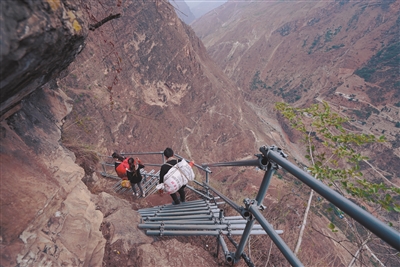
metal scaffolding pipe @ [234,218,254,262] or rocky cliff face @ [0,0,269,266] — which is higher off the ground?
rocky cliff face @ [0,0,269,266]

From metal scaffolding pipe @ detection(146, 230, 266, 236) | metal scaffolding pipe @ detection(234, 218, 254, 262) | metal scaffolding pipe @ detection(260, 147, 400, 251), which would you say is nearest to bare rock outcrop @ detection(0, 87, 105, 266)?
metal scaffolding pipe @ detection(146, 230, 266, 236)

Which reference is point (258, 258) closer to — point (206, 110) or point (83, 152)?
point (83, 152)

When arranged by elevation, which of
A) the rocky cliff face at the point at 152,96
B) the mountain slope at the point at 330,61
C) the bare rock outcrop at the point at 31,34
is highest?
the bare rock outcrop at the point at 31,34

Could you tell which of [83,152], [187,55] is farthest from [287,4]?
[83,152]

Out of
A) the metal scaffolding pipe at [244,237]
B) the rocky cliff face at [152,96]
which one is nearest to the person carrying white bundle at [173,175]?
the metal scaffolding pipe at [244,237]

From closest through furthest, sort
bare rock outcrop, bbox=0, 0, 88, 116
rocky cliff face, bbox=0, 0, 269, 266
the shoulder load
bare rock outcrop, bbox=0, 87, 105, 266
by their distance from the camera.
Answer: bare rock outcrop, bbox=0, 0, 88, 116 → rocky cliff face, bbox=0, 0, 269, 266 → bare rock outcrop, bbox=0, 87, 105, 266 → the shoulder load

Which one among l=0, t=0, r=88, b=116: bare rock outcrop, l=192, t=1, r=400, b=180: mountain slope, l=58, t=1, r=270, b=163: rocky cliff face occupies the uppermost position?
l=0, t=0, r=88, b=116: bare rock outcrop

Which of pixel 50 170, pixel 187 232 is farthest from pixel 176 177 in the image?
pixel 50 170

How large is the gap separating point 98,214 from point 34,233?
0.98 m

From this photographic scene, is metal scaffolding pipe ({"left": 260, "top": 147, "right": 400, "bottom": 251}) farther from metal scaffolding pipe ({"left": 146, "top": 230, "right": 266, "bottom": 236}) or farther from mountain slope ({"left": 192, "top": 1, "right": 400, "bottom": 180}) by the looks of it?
mountain slope ({"left": 192, "top": 1, "right": 400, "bottom": 180})

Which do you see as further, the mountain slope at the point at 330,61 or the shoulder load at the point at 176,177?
the mountain slope at the point at 330,61

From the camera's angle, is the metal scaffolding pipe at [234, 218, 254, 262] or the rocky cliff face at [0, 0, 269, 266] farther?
the metal scaffolding pipe at [234, 218, 254, 262]

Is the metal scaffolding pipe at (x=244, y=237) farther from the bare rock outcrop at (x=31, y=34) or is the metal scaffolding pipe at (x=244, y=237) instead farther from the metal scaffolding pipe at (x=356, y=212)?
the bare rock outcrop at (x=31, y=34)

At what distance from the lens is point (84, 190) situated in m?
3.06
